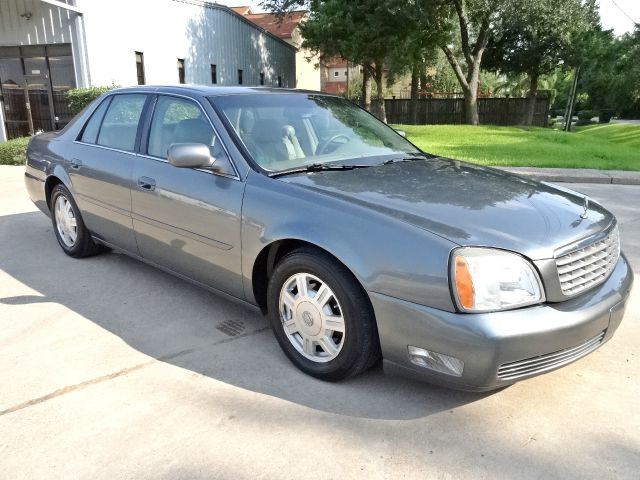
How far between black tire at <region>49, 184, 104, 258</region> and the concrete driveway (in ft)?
3.73

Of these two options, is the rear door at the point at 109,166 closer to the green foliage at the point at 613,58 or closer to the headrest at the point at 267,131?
the headrest at the point at 267,131

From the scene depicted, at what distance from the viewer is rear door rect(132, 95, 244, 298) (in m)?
3.31

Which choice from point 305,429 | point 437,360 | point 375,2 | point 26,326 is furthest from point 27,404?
point 375,2

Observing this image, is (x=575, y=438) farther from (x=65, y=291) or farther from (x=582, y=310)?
(x=65, y=291)

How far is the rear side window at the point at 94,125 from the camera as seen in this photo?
15.2ft

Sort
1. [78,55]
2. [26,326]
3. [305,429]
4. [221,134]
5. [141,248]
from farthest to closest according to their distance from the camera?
1. [78,55]
2. [141,248]
3. [26,326]
4. [221,134]
5. [305,429]

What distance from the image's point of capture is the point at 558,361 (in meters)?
2.53

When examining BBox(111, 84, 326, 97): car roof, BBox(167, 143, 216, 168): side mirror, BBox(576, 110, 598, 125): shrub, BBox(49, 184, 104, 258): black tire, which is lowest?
BBox(576, 110, 598, 125): shrub

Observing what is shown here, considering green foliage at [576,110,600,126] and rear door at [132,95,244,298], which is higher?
rear door at [132,95,244,298]

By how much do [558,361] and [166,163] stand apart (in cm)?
277

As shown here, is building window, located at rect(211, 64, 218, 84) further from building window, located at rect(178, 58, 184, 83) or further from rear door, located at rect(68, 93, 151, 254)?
rear door, located at rect(68, 93, 151, 254)

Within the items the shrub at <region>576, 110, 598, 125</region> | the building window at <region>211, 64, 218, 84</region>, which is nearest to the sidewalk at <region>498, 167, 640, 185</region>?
the building window at <region>211, 64, 218, 84</region>

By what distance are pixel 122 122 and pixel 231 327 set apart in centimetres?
199

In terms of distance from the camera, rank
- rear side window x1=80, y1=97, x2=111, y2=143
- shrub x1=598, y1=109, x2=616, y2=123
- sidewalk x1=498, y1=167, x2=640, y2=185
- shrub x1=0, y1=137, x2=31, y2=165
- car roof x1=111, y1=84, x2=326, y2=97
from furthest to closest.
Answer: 1. shrub x1=598, y1=109, x2=616, y2=123
2. shrub x1=0, y1=137, x2=31, y2=165
3. sidewalk x1=498, y1=167, x2=640, y2=185
4. rear side window x1=80, y1=97, x2=111, y2=143
5. car roof x1=111, y1=84, x2=326, y2=97
